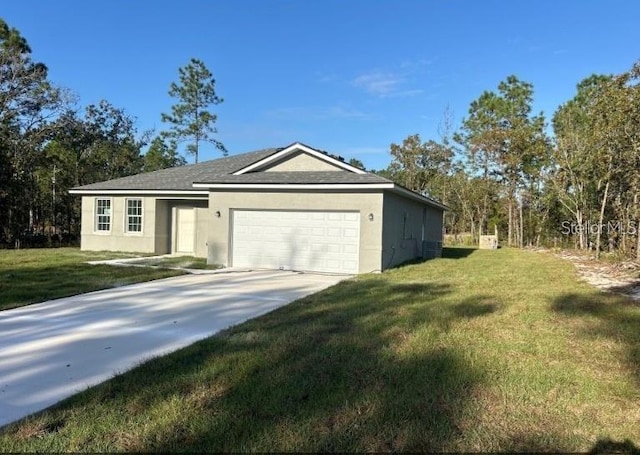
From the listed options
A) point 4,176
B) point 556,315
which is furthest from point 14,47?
point 556,315

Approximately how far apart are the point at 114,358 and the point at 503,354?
13.4 ft

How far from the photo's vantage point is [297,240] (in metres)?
13.7

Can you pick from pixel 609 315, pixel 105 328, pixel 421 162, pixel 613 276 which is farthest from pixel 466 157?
Answer: pixel 105 328

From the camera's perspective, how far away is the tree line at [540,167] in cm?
1627

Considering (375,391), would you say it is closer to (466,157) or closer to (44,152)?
(44,152)

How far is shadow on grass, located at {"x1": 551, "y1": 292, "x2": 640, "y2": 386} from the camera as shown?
17.9 ft

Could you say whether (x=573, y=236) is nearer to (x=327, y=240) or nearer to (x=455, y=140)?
(x=455, y=140)

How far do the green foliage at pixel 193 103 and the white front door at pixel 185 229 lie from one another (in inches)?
802

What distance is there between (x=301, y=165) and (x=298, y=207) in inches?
80.8

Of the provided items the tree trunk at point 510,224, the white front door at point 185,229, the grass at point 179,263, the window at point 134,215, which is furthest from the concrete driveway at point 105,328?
the tree trunk at point 510,224

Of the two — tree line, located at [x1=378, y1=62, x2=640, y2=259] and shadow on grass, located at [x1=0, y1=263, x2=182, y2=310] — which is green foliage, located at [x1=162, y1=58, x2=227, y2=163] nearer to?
tree line, located at [x1=378, y1=62, x2=640, y2=259]

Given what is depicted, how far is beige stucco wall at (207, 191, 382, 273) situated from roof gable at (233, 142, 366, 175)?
4.10 feet

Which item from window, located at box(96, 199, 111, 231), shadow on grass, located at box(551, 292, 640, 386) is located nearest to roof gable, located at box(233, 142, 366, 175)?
window, located at box(96, 199, 111, 231)

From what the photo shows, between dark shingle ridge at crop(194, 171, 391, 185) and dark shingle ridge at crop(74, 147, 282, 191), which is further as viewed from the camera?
dark shingle ridge at crop(74, 147, 282, 191)
